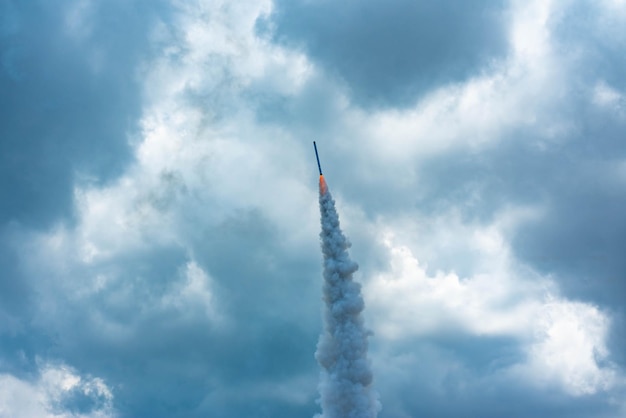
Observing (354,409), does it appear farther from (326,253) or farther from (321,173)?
(321,173)

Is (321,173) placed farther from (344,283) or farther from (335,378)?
(335,378)

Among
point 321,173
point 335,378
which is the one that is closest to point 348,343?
point 335,378

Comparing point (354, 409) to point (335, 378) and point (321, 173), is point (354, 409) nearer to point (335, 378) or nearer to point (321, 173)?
point (335, 378)

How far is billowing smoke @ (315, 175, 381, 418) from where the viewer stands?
130 meters

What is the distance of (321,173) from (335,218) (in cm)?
991

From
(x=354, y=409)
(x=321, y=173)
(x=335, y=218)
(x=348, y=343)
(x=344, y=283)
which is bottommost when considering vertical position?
(x=354, y=409)

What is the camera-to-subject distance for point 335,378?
130875 mm

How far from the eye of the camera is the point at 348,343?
130 m

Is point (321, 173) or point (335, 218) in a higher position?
point (321, 173)

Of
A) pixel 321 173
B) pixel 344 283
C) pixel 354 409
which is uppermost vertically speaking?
pixel 321 173

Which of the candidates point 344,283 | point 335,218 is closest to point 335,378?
point 344,283

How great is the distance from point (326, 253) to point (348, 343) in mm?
18879

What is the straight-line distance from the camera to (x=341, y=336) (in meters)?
131

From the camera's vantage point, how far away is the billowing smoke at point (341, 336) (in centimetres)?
13012
